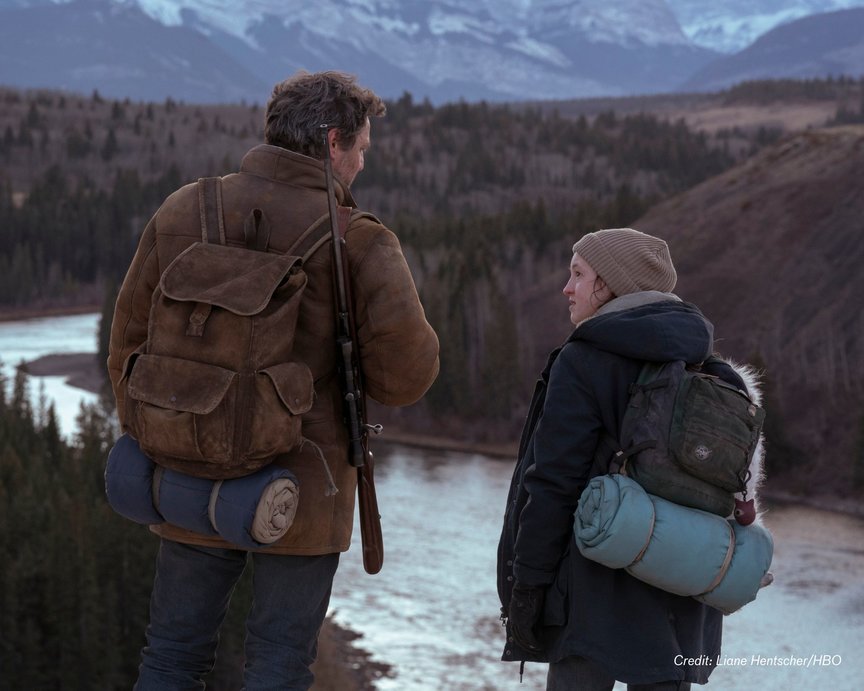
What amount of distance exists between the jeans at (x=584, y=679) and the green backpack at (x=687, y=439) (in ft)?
2.10

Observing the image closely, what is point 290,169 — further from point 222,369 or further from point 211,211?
point 222,369

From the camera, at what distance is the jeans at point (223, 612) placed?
4.62 meters

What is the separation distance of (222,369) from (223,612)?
109 cm

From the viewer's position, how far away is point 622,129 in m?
186

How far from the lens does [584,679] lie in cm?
440

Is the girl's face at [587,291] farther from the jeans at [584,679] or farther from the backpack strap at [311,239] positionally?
the jeans at [584,679]

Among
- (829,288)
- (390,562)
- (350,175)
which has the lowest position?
(390,562)

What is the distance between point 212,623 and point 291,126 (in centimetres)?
194

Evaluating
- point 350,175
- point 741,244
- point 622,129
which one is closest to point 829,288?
point 741,244

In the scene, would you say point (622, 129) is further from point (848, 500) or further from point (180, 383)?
point (180, 383)

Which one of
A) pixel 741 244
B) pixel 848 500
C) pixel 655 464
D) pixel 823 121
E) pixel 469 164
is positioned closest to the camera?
pixel 655 464

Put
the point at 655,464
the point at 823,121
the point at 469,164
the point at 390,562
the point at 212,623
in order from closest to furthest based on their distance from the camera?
the point at 655,464, the point at 212,623, the point at 390,562, the point at 469,164, the point at 823,121

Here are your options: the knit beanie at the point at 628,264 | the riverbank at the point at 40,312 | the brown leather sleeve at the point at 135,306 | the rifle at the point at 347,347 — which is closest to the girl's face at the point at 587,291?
the knit beanie at the point at 628,264

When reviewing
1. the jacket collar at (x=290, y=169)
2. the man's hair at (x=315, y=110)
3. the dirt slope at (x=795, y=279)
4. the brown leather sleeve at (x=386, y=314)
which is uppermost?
the man's hair at (x=315, y=110)
